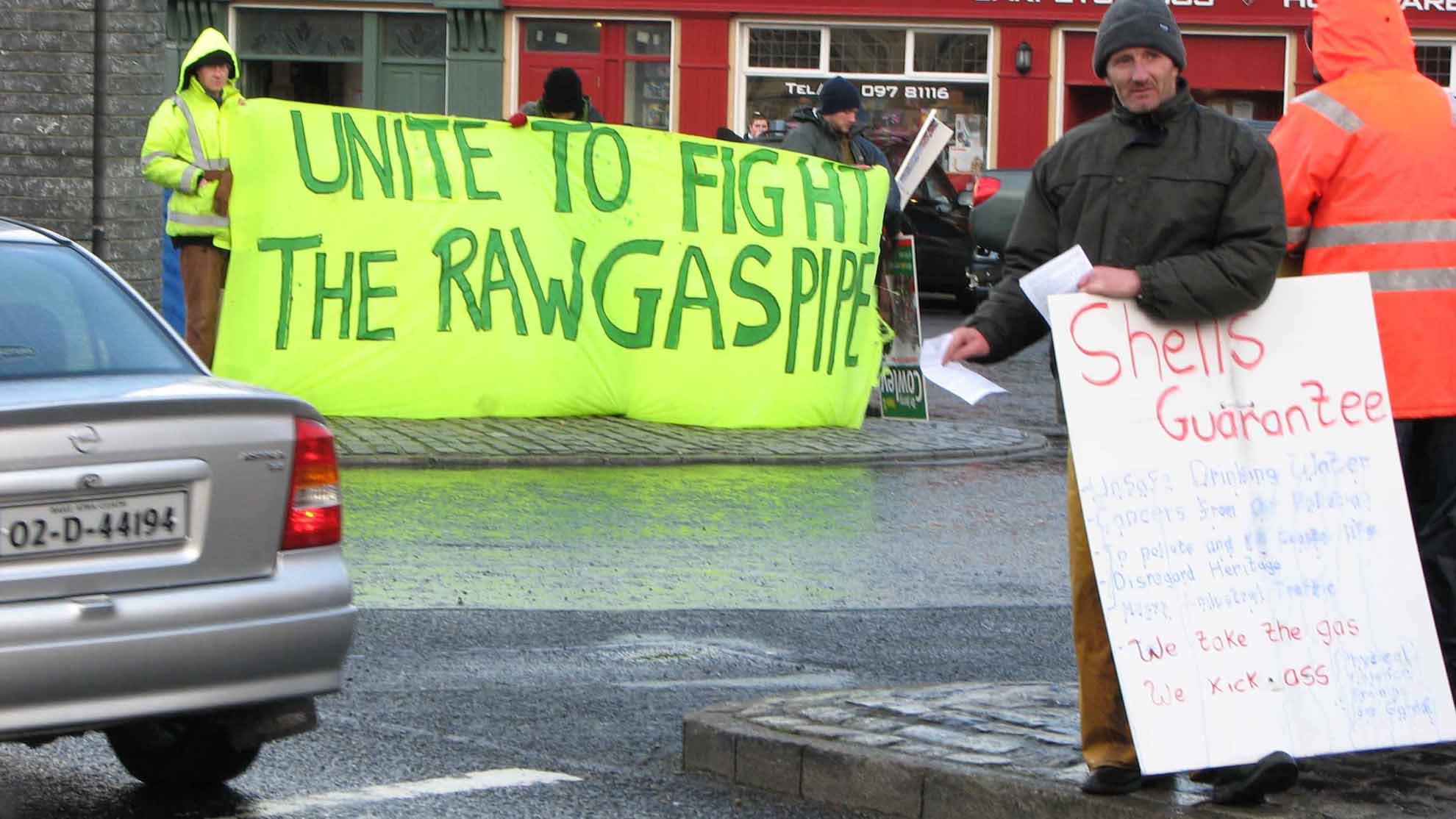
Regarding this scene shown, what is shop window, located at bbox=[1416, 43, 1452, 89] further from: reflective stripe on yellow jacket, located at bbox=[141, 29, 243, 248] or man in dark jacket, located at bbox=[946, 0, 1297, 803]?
man in dark jacket, located at bbox=[946, 0, 1297, 803]

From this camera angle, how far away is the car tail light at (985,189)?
2520 centimetres

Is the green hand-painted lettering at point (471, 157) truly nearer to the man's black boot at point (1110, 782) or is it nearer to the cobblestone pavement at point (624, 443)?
the cobblestone pavement at point (624, 443)

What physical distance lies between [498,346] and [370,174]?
1.20 metres

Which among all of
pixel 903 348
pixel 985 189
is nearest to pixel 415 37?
pixel 985 189

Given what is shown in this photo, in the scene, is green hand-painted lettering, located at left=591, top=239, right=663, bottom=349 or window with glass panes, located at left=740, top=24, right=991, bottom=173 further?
window with glass panes, located at left=740, top=24, right=991, bottom=173

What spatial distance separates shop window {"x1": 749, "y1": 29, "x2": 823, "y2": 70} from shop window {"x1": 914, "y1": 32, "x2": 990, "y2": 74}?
1.47 meters

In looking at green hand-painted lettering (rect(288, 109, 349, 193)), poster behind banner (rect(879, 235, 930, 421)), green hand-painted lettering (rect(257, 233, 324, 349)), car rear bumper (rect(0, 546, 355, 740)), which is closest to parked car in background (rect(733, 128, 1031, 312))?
poster behind banner (rect(879, 235, 930, 421))

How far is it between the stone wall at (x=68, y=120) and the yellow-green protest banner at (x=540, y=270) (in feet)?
11.2

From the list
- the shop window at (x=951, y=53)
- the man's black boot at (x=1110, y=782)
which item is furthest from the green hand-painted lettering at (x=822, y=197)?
the shop window at (x=951, y=53)

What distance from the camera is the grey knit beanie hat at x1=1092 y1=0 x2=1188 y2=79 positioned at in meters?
5.12

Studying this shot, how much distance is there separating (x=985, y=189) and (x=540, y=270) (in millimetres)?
12720

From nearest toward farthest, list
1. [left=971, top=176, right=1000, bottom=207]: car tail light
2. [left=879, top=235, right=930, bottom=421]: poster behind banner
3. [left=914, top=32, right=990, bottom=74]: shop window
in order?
1. [left=879, top=235, right=930, bottom=421]: poster behind banner
2. [left=971, top=176, right=1000, bottom=207]: car tail light
3. [left=914, top=32, right=990, bottom=74]: shop window

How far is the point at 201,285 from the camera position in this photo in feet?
42.5

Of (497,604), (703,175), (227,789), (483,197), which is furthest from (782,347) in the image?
(227,789)
